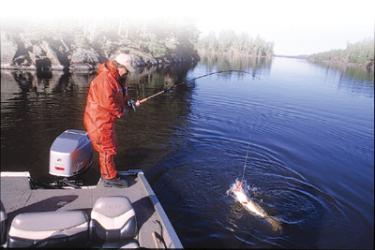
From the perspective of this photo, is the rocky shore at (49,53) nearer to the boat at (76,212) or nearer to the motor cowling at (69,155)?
the motor cowling at (69,155)

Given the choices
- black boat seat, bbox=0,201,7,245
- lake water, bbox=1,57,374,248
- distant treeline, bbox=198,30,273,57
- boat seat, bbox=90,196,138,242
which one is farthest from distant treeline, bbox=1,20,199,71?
distant treeline, bbox=198,30,273,57

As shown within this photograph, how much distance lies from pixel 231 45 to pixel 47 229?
579 ft

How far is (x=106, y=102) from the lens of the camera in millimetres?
5664

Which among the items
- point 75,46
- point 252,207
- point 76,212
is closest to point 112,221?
point 76,212

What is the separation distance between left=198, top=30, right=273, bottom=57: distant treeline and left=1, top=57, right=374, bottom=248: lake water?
141 meters

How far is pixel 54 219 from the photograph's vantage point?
4.21 metres

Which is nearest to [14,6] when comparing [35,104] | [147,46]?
[147,46]

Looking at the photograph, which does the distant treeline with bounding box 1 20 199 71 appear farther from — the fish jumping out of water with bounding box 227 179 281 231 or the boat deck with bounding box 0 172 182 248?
the boat deck with bounding box 0 172 182 248

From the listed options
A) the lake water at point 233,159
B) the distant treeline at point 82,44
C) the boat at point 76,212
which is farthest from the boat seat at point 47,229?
the distant treeline at point 82,44

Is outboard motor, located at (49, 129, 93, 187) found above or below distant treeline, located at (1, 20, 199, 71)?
below

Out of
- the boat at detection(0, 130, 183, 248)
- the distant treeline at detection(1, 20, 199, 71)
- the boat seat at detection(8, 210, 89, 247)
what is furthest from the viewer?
the distant treeline at detection(1, 20, 199, 71)

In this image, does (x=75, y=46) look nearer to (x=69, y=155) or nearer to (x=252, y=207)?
(x=69, y=155)

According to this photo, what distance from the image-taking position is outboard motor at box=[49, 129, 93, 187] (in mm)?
5953

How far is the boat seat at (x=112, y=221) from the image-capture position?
14.6ft
